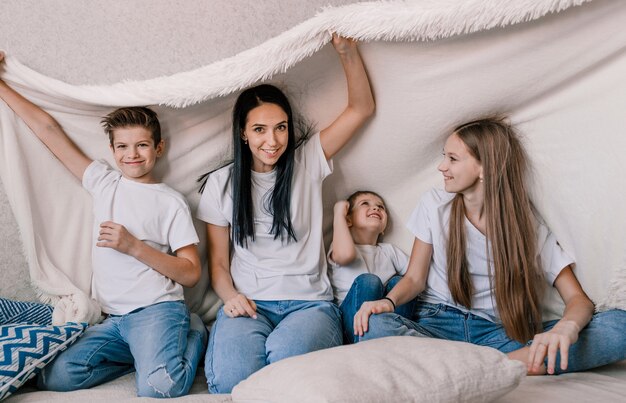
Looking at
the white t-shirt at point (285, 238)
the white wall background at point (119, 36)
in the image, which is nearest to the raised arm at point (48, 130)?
the white wall background at point (119, 36)

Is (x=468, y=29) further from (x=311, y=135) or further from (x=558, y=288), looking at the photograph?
(x=558, y=288)

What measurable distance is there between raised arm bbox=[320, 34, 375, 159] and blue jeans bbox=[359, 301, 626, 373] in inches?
17.8

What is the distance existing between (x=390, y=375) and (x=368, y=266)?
0.71 m

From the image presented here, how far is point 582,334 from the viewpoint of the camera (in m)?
1.37

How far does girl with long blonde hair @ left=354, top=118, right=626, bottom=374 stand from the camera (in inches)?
56.0

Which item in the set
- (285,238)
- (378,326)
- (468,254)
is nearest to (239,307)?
(285,238)

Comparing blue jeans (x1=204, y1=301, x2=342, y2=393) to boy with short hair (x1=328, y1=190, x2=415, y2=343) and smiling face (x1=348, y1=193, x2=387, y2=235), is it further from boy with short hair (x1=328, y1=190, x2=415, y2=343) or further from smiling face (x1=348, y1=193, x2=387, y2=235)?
smiling face (x1=348, y1=193, x2=387, y2=235)

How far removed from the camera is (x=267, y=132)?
5.09ft

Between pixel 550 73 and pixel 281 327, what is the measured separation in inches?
31.8

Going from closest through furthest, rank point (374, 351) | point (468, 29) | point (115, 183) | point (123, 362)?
point (374, 351), point (468, 29), point (123, 362), point (115, 183)

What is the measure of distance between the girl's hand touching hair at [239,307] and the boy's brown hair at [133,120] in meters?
0.42

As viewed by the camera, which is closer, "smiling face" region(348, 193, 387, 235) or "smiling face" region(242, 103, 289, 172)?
"smiling face" region(242, 103, 289, 172)

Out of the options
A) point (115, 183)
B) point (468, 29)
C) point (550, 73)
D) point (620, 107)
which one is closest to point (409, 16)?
point (468, 29)

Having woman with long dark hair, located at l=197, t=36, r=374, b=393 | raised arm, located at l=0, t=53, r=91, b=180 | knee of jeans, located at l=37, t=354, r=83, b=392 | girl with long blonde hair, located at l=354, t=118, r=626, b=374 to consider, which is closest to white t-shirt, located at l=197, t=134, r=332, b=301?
woman with long dark hair, located at l=197, t=36, r=374, b=393
